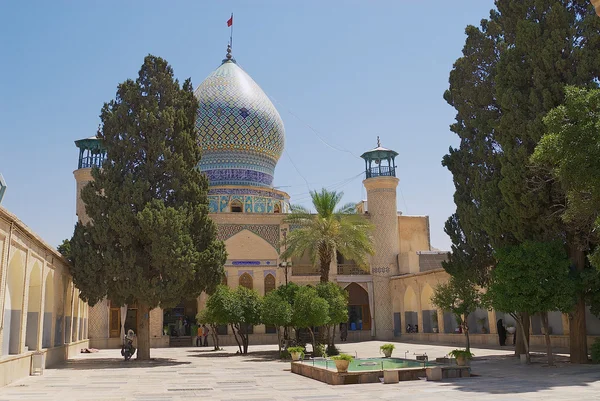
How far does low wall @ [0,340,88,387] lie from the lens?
502 inches

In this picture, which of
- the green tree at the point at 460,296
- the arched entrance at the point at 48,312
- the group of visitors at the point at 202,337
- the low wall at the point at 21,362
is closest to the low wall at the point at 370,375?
the green tree at the point at 460,296

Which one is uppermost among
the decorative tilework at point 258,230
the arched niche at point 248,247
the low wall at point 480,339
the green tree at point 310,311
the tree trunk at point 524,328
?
the decorative tilework at point 258,230

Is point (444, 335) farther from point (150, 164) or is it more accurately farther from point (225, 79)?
point (225, 79)

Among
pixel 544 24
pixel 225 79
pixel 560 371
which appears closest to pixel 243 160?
pixel 225 79

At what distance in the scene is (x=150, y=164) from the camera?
19219 mm

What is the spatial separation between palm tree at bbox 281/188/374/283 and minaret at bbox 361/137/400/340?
7.34 metres

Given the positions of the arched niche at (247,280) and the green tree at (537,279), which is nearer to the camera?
the green tree at (537,279)

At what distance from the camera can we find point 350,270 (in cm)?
3247

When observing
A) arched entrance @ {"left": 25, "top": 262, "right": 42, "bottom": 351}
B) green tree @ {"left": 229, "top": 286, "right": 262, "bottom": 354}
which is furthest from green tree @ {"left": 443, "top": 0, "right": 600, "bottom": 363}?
arched entrance @ {"left": 25, "top": 262, "right": 42, "bottom": 351}

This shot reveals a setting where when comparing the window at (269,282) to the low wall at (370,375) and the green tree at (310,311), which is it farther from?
the low wall at (370,375)

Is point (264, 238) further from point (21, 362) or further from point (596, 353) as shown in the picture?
point (596, 353)

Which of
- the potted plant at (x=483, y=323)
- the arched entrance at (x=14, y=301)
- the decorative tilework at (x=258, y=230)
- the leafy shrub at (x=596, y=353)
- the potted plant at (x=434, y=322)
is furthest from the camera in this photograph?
the decorative tilework at (x=258, y=230)

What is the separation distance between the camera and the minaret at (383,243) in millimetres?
31672

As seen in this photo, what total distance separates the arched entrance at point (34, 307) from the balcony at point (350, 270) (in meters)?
18.0
